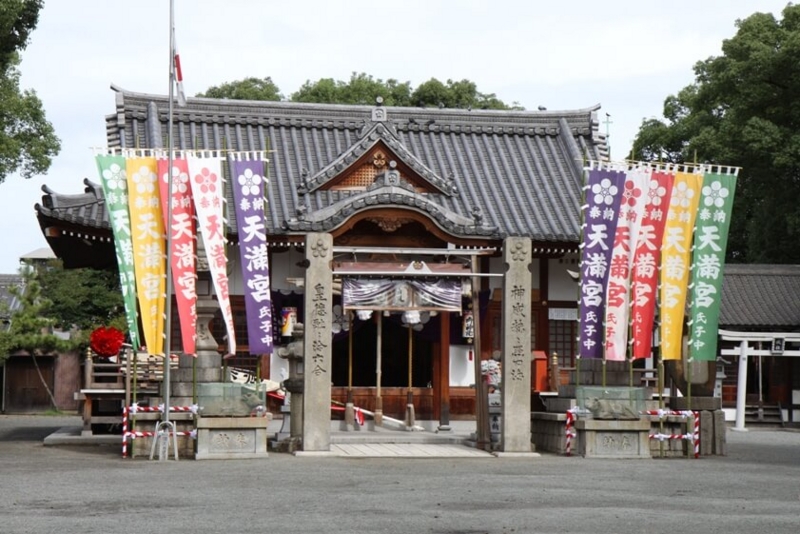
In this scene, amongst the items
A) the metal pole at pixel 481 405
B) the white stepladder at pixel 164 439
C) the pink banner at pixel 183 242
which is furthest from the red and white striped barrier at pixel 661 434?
the white stepladder at pixel 164 439

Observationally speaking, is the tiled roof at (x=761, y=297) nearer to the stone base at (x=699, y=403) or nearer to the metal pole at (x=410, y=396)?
the metal pole at (x=410, y=396)

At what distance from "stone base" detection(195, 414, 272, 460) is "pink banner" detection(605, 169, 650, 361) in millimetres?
5478

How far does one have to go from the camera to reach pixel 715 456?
66.1 feet

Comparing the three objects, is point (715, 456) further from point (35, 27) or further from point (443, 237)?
point (35, 27)

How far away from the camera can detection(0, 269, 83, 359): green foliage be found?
38.0 metres

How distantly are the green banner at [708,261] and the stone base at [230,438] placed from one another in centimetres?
672

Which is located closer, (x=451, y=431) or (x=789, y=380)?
(x=451, y=431)

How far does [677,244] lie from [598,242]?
1.22 meters

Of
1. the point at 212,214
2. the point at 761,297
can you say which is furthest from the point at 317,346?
the point at 761,297

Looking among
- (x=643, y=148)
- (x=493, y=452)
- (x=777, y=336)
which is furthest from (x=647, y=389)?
(x=643, y=148)

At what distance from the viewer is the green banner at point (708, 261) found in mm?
19281

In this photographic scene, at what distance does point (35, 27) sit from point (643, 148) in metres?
26.8

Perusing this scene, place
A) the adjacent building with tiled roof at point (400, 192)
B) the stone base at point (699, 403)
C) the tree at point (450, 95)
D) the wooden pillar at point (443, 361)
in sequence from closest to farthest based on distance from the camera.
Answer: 1. the stone base at point (699, 403)
2. the adjacent building with tiled roof at point (400, 192)
3. the wooden pillar at point (443, 361)
4. the tree at point (450, 95)

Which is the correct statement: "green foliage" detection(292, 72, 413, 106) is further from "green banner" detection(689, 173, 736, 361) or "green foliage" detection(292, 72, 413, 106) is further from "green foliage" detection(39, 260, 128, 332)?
"green banner" detection(689, 173, 736, 361)
